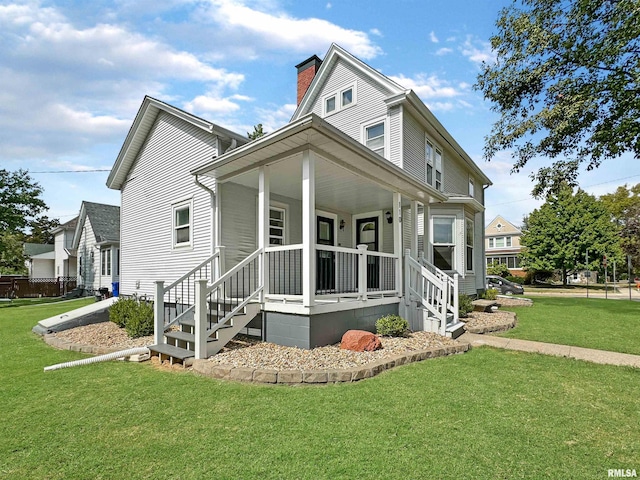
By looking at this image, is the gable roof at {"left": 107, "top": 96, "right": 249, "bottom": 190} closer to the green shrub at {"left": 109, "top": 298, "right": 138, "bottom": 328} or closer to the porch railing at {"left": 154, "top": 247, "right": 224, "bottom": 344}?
the porch railing at {"left": 154, "top": 247, "right": 224, "bottom": 344}

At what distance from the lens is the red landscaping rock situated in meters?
5.63

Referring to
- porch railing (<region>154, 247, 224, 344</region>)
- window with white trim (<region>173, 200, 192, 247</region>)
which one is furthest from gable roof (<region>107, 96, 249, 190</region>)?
porch railing (<region>154, 247, 224, 344</region>)

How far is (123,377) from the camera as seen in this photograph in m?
4.89

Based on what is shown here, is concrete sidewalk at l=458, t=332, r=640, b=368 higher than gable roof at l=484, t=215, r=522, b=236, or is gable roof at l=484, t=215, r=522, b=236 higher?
gable roof at l=484, t=215, r=522, b=236

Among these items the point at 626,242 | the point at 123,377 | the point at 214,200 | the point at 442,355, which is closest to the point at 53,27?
the point at 214,200

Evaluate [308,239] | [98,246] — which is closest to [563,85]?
[308,239]

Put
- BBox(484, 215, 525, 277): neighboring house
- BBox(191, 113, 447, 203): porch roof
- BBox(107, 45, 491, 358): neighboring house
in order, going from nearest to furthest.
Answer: BBox(191, 113, 447, 203): porch roof, BBox(107, 45, 491, 358): neighboring house, BBox(484, 215, 525, 277): neighboring house

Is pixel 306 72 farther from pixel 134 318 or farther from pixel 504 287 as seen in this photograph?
pixel 504 287

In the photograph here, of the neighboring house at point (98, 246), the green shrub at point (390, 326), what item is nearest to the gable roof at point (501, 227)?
the neighboring house at point (98, 246)

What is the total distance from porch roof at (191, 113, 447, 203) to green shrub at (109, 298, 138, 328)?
350cm

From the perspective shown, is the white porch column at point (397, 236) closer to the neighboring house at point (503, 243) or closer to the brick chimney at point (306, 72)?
the brick chimney at point (306, 72)

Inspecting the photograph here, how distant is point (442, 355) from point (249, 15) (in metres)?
8.34

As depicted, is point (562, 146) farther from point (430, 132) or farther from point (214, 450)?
point (214, 450)

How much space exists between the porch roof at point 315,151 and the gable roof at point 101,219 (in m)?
14.9
